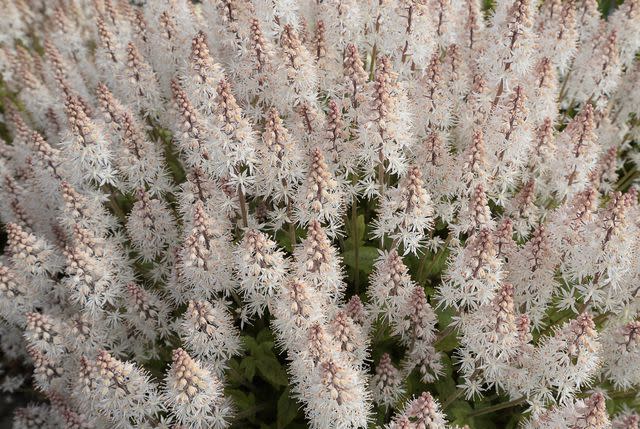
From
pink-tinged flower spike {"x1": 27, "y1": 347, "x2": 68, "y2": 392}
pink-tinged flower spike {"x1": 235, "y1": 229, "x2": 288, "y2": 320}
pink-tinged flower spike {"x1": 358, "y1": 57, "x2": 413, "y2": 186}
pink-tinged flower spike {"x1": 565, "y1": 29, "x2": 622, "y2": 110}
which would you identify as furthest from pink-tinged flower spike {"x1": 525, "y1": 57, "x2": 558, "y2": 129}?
pink-tinged flower spike {"x1": 27, "y1": 347, "x2": 68, "y2": 392}

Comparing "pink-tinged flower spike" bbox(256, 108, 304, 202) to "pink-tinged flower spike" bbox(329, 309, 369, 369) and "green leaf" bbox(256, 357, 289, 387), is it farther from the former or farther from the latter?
"green leaf" bbox(256, 357, 289, 387)

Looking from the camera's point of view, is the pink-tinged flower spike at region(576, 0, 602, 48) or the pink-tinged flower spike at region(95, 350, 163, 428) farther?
the pink-tinged flower spike at region(576, 0, 602, 48)

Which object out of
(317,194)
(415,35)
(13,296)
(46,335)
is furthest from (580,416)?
(13,296)

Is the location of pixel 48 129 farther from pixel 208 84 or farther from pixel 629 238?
pixel 629 238

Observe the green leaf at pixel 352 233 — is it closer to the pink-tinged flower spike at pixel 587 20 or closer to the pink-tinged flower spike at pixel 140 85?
the pink-tinged flower spike at pixel 140 85

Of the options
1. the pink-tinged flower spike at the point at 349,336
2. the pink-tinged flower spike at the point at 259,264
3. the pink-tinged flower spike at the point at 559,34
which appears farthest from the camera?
the pink-tinged flower spike at the point at 559,34

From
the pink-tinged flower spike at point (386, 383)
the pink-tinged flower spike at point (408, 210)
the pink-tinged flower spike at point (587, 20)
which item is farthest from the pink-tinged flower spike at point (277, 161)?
the pink-tinged flower spike at point (587, 20)

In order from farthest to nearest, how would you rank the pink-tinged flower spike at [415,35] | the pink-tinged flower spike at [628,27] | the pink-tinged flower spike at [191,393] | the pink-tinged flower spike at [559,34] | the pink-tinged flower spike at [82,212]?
the pink-tinged flower spike at [628,27] → the pink-tinged flower spike at [559,34] → the pink-tinged flower spike at [415,35] → the pink-tinged flower spike at [82,212] → the pink-tinged flower spike at [191,393]

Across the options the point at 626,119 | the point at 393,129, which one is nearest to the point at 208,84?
the point at 393,129
